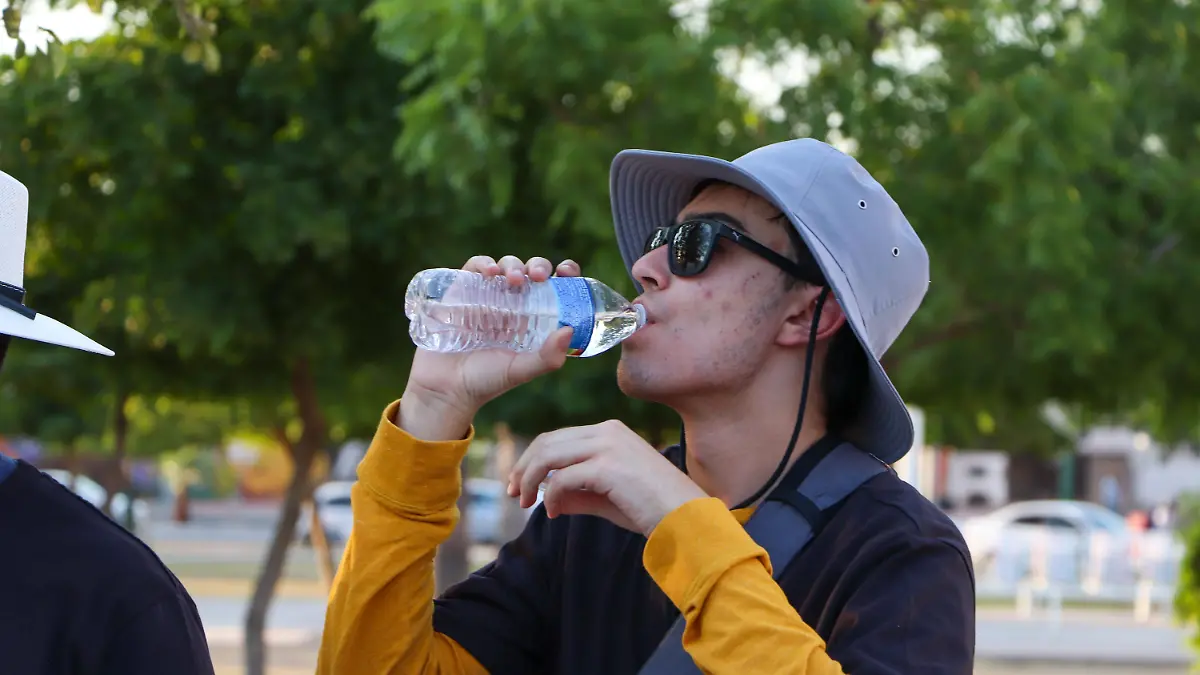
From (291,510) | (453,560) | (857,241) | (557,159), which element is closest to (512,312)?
(857,241)

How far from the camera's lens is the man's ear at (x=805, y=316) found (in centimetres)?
245

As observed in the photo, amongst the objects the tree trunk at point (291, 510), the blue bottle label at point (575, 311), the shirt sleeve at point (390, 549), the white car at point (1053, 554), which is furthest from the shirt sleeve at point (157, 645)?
the white car at point (1053, 554)

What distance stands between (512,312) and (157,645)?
99 cm

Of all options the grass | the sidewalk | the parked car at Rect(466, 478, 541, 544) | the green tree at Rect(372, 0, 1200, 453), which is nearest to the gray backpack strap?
the green tree at Rect(372, 0, 1200, 453)

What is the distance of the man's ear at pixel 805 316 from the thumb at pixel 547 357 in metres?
0.39

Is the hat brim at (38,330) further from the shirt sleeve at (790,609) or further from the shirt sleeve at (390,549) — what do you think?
the shirt sleeve at (790,609)

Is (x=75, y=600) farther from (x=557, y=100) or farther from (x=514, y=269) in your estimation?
(x=557, y=100)

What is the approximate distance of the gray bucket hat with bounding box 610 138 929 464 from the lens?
7.75 feet

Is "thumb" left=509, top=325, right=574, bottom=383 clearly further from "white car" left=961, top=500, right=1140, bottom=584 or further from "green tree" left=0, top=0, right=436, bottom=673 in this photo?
"white car" left=961, top=500, right=1140, bottom=584

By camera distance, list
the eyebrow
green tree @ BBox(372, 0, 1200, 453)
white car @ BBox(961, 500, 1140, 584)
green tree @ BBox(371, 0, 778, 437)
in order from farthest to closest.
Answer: white car @ BBox(961, 500, 1140, 584) < green tree @ BBox(372, 0, 1200, 453) < green tree @ BBox(371, 0, 778, 437) < the eyebrow

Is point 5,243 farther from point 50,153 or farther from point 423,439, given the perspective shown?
point 50,153

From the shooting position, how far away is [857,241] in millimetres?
2400

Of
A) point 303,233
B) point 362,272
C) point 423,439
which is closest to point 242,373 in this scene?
point 362,272

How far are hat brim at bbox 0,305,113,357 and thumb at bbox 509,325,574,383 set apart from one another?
586 mm
